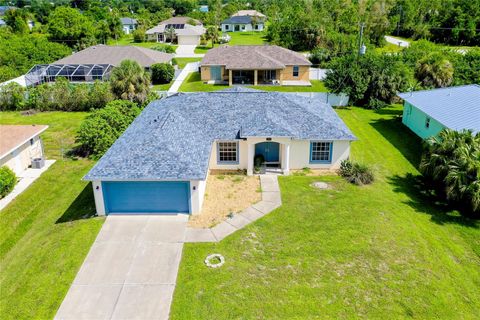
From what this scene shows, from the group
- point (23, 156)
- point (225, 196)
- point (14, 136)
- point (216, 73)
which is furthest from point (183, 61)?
point (225, 196)

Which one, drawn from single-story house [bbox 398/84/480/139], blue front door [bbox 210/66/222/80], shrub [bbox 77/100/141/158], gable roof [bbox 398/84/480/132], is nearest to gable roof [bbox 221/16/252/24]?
blue front door [bbox 210/66/222/80]

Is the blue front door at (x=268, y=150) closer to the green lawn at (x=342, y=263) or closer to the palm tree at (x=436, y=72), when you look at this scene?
the green lawn at (x=342, y=263)

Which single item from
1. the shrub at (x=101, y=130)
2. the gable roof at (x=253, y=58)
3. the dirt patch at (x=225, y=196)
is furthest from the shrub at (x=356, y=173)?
the gable roof at (x=253, y=58)

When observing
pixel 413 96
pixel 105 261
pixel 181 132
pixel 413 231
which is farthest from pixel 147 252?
pixel 413 96

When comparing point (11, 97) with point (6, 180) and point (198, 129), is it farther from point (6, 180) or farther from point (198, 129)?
point (198, 129)

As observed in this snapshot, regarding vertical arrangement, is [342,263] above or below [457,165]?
below
